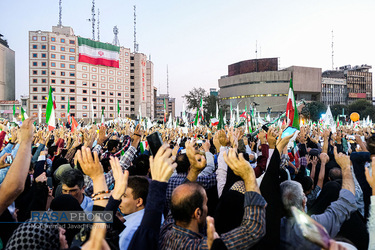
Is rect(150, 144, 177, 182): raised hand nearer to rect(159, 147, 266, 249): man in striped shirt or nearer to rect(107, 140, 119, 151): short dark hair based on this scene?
rect(159, 147, 266, 249): man in striped shirt

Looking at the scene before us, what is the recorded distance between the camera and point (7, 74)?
85.0 meters

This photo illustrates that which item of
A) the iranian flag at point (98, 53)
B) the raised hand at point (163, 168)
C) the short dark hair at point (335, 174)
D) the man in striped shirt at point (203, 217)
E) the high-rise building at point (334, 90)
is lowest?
the short dark hair at point (335, 174)

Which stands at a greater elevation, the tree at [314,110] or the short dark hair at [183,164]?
the tree at [314,110]

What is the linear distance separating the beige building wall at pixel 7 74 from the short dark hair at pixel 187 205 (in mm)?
95751

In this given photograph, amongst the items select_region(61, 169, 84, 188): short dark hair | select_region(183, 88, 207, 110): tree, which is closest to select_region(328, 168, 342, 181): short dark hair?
select_region(61, 169, 84, 188): short dark hair

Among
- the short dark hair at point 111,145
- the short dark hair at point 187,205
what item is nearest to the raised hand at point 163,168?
the short dark hair at point 187,205

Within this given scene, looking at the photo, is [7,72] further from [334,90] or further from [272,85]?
[334,90]

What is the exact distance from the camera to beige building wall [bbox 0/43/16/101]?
80625 millimetres

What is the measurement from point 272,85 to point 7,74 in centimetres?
8280

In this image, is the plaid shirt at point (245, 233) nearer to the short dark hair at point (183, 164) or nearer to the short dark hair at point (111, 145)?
the short dark hair at point (183, 164)

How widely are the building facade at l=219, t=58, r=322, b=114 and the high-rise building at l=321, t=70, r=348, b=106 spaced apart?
11.9 feet

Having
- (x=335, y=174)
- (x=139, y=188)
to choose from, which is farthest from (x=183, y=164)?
(x=335, y=174)

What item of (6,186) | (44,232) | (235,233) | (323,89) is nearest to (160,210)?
(235,233)

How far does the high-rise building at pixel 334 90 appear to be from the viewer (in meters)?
95.2
